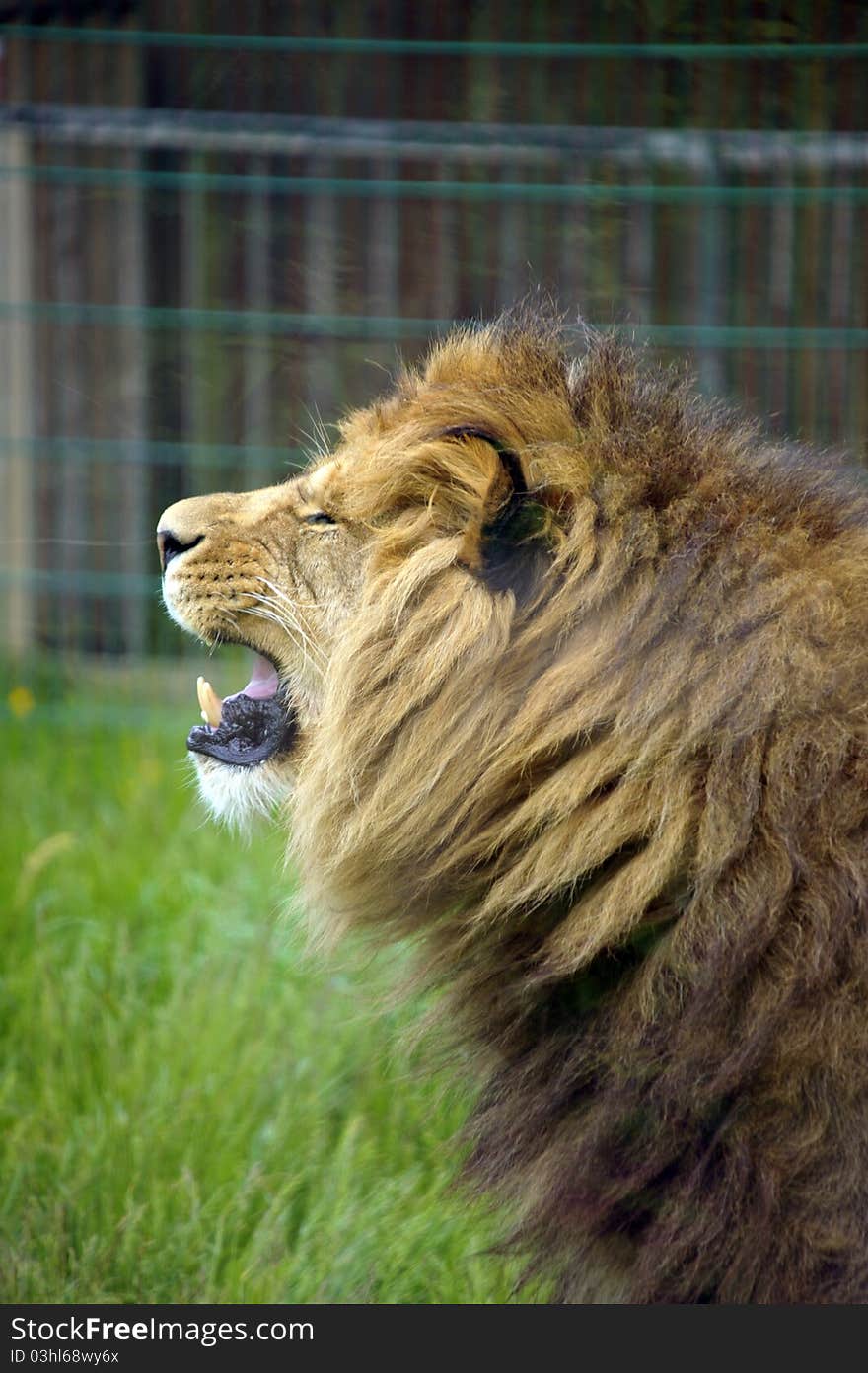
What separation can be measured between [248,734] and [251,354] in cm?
365

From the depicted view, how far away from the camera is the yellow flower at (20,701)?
18.2ft

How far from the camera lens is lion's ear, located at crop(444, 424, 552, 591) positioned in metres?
2.04

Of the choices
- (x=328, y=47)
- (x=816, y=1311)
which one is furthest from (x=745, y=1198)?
(x=328, y=47)

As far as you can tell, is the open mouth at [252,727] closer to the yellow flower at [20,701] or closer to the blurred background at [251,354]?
the blurred background at [251,354]

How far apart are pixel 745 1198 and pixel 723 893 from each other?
366 mm

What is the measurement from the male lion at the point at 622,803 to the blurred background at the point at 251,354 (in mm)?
498

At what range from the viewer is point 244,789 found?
246 centimetres

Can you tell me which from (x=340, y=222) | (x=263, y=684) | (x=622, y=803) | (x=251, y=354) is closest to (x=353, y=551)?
(x=263, y=684)

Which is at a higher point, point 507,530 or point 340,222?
point 340,222

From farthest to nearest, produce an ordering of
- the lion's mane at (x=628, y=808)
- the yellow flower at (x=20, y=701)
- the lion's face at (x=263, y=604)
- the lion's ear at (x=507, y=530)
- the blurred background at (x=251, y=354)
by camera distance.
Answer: the yellow flower at (x=20, y=701)
the blurred background at (x=251, y=354)
the lion's face at (x=263, y=604)
the lion's ear at (x=507, y=530)
the lion's mane at (x=628, y=808)

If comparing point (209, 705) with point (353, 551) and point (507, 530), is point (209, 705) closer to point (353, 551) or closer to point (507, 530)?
point (353, 551)

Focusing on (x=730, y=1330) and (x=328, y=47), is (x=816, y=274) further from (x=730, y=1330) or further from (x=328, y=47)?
(x=730, y=1330)

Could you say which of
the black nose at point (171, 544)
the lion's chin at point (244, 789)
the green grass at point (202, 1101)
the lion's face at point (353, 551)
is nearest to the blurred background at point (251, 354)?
the green grass at point (202, 1101)

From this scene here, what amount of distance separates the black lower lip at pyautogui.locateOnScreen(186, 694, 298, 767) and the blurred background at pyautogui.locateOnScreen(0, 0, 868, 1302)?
49 centimetres
